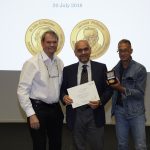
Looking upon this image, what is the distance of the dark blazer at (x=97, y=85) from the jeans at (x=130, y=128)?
24cm

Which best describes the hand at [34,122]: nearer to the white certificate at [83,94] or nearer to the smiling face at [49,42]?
the white certificate at [83,94]

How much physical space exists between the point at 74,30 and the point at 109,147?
1.54 m

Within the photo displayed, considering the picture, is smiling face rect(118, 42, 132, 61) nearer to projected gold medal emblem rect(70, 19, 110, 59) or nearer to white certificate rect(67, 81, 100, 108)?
white certificate rect(67, 81, 100, 108)

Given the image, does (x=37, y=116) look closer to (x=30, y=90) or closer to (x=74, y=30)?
(x=30, y=90)

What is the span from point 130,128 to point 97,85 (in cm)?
55

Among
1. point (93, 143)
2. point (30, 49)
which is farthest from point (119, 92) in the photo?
point (30, 49)

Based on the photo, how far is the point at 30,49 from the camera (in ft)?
11.1

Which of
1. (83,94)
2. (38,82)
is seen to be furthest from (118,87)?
(38,82)

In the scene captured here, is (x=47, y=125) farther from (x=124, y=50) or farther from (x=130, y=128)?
(x=124, y=50)

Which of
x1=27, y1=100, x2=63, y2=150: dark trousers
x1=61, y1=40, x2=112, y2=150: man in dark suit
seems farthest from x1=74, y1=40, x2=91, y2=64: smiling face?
x1=27, y1=100, x2=63, y2=150: dark trousers

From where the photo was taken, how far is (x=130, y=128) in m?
2.72

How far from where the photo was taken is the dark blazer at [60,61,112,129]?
2.44 metres

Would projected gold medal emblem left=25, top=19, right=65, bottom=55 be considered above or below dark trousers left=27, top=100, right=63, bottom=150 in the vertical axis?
above

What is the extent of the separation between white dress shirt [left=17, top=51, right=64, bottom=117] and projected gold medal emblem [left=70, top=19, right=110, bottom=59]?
0.94 metres
